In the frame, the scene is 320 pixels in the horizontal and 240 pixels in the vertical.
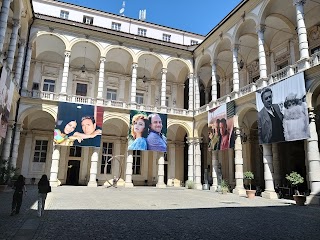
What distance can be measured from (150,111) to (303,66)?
42.8 feet

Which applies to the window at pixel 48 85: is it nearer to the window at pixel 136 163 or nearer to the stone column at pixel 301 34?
the window at pixel 136 163

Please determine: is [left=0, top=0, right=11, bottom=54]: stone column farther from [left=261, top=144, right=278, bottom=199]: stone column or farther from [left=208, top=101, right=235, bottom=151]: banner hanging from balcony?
[left=261, top=144, right=278, bottom=199]: stone column

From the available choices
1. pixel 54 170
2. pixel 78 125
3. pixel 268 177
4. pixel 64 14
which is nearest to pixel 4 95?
pixel 78 125

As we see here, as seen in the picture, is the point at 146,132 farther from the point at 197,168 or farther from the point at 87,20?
the point at 87,20

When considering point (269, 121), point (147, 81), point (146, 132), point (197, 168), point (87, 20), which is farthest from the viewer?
point (87, 20)

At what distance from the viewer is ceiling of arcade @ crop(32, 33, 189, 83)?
23.1 metres

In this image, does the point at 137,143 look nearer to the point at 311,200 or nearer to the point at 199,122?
the point at 199,122

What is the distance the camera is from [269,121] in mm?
14977

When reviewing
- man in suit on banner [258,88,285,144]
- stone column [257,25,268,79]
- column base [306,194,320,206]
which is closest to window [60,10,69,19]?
stone column [257,25,268,79]

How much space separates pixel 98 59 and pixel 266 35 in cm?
1528

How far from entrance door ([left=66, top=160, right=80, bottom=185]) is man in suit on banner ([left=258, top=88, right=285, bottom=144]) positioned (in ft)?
55.8

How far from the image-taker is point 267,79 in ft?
53.5

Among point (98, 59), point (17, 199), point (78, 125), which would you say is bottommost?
point (17, 199)

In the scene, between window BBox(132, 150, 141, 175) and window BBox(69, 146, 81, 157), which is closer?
window BBox(69, 146, 81, 157)
